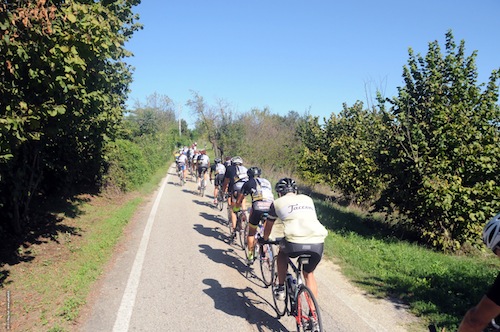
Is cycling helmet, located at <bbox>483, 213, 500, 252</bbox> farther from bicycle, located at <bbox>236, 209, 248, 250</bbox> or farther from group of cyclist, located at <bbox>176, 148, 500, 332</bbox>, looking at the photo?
bicycle, located at <bbox>236, 209, 248, 250</bbox>

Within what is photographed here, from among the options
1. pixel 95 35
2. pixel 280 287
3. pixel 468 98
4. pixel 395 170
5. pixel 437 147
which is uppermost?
pixel 468 98

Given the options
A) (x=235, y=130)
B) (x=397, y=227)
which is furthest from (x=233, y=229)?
(x=235, y=130)

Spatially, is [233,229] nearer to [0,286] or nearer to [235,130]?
[0,286]

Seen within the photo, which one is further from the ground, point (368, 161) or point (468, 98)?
point (468, 98)

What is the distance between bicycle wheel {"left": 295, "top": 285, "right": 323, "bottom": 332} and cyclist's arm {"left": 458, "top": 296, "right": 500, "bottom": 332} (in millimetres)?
1896

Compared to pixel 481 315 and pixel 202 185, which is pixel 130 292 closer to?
pixel 481 315

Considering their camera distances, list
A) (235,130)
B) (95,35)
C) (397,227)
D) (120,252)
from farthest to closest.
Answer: (235,130) < (397,227) < (120,252) < (95,35)

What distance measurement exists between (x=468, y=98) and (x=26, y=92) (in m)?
10.5

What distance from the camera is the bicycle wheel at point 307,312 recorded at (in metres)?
4.00

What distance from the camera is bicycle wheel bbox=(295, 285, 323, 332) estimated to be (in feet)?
13.1

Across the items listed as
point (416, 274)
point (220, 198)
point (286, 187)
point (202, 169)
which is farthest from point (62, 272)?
point (202, 169)

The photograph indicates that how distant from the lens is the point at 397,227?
40.5 feet

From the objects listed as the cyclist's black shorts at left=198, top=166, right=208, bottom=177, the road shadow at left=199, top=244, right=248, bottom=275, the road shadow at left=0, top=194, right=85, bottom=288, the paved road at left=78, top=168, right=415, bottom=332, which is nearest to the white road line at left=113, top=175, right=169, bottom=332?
the paved road at left=78, top=168, right=415, bottom=332

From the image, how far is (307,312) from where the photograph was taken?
427 cm
